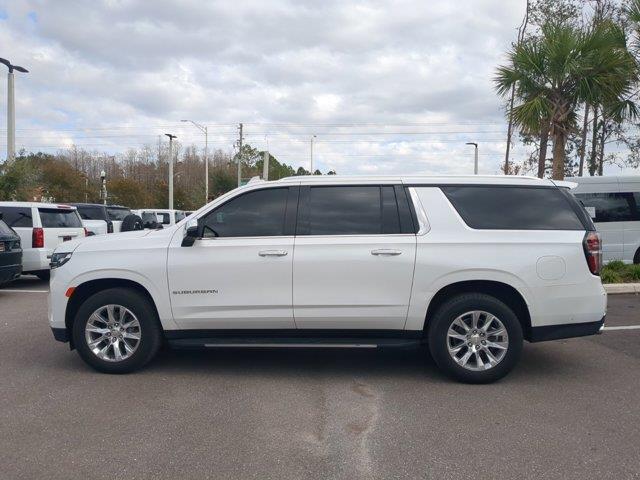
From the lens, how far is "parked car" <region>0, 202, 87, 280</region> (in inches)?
477

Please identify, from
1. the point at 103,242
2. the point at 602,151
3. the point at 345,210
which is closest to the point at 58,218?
the point at 103,242

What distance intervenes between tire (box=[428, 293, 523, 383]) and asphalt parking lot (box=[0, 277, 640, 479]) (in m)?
0.18

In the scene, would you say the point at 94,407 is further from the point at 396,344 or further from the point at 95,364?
the point at 396,344

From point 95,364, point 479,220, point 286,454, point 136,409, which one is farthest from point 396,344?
point 95,364

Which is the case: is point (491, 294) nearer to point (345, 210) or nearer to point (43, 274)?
point (345, 210)

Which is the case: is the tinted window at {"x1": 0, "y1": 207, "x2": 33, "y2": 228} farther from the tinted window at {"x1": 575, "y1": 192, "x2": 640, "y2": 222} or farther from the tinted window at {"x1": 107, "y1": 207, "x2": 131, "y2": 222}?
the tinted window at {"x1": 575, "y1": 192, "x2": 640, "y2": 222}

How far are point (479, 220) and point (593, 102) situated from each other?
30.5 ft

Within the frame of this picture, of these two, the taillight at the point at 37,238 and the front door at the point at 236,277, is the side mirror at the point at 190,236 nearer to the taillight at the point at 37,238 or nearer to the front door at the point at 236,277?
the front door at the point at 236,277

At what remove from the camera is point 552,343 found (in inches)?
293

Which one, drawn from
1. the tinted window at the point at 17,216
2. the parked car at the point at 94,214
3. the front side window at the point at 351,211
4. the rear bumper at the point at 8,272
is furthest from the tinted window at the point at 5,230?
the front side window at the point at 351,211

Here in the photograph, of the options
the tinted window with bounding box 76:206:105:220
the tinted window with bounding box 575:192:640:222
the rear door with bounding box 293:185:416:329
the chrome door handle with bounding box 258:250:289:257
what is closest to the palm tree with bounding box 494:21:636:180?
the tinted window with bounding box 575:192:640:222

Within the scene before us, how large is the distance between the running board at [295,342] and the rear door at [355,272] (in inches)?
5.5

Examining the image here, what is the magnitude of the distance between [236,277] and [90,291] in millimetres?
1553

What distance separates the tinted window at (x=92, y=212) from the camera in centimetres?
1841
